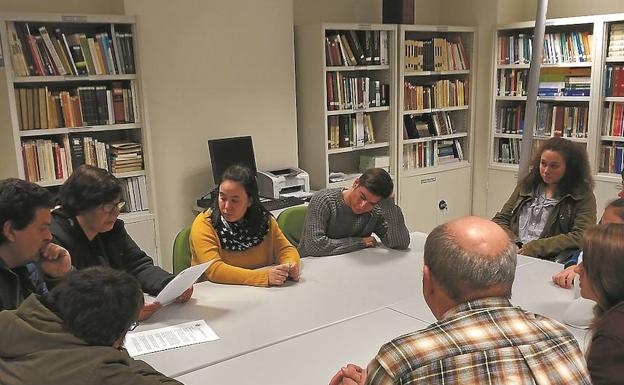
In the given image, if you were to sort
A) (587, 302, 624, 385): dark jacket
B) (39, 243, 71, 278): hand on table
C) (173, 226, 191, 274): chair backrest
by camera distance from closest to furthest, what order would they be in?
1. (587, 302, 624, 385): dark jacket
2. (39, 243, 71, 278): hand on table
3. (173, 226, 191, 274): chair backrest

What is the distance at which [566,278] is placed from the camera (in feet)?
7.94

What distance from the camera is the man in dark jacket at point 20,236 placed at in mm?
1840

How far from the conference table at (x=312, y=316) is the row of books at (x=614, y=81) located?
8.67 feet

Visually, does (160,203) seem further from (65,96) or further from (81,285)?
(81,285)

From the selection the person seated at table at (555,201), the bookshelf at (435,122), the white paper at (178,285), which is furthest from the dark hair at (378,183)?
the bookshelf at (435,122)

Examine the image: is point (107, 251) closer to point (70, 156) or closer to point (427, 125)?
point (70, 156)

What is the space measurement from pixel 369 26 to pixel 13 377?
412 cm

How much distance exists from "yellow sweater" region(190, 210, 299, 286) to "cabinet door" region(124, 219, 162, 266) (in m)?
1.46

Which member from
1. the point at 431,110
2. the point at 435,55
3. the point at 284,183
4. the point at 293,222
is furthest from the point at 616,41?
the point at 293,222

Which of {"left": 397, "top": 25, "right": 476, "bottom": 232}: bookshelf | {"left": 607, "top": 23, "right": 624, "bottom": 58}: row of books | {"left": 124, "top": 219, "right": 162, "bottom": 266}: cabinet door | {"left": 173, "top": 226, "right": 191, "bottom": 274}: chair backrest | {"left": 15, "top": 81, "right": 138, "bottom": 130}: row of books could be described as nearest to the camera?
{"left": 173, "top": 226, "right": 191, "bottom": 274}: chair backrest

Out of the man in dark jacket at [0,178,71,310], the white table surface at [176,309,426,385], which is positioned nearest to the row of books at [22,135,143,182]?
the man in dark jacket at [0,178,71,310]

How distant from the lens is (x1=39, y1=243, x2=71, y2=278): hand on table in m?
2.06

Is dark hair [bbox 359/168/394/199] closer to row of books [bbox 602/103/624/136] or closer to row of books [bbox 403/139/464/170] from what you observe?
row of books [bbox 403/139/464/170]

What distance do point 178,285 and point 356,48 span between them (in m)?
3.23
